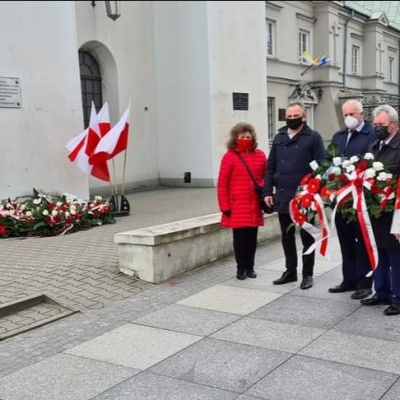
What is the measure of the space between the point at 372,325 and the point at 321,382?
1.35 metres

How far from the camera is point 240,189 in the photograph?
628 centimetres

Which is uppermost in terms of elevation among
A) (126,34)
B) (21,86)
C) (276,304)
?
(126,34)

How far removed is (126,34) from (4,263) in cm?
1073

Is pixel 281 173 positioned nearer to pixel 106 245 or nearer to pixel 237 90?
pixel 106 245

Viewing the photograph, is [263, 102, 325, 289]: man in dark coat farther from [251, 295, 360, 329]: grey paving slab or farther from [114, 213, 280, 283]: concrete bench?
[114, 213, 280, 283]: concrete bench

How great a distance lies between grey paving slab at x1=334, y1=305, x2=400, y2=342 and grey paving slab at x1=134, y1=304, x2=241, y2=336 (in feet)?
3.27

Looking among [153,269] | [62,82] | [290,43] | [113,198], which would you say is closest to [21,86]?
[62,82]

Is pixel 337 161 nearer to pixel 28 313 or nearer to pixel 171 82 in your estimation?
pixel 28 313

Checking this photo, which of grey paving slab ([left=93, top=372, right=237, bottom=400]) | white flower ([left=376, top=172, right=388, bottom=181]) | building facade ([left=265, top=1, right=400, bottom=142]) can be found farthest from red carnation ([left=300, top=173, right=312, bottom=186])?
building facade ([left=265, top=1, right=400, bottom=142])

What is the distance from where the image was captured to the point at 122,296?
590cm

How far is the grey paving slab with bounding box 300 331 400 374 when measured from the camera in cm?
403

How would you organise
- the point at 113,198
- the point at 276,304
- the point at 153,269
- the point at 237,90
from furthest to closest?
1. the point at 237,90
2. the point at 113,198
3. the point at 153,269
4. the point at 276,304

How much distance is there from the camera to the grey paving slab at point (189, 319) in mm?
4871

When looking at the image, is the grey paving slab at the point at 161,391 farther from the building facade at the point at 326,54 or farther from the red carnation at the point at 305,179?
the building facade at the point at 326,54
